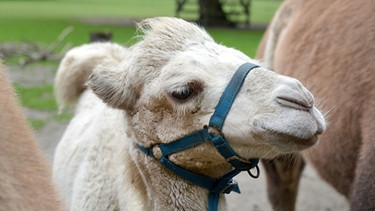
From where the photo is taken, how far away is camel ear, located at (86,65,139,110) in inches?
116

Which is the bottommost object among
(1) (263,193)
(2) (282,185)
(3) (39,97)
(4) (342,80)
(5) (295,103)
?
(3) (39,97)

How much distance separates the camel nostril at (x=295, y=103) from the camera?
2430mm

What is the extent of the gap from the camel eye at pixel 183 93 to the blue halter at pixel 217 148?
0.14 m

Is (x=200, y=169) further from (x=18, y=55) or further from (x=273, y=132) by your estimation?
(x=18, y=55)

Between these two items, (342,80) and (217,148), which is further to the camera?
(342,80)

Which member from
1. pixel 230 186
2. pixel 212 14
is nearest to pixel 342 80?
pixel 230 186

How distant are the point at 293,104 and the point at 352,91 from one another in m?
1.80

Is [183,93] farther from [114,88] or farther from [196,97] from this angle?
[114,88]

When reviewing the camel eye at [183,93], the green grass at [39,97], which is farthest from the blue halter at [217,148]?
the green grass at [39,97]

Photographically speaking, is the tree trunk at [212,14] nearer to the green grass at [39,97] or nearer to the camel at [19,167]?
the green grass at [39,97]

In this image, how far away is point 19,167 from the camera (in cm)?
166

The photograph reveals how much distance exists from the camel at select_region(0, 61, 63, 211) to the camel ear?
3.44ft

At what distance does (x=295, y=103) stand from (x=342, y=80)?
74.3 inches

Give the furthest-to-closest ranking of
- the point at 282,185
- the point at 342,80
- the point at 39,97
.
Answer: the point at 39,97
the point at 282,185
the point at 342,80
